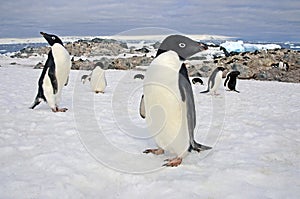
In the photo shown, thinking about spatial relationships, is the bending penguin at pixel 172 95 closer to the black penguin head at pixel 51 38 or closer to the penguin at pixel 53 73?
the penguin at pixel 53 73

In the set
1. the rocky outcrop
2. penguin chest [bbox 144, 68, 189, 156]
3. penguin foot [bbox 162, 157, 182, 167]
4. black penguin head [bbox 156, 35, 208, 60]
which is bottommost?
the rocky outcrop

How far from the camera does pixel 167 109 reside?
2.91 metres

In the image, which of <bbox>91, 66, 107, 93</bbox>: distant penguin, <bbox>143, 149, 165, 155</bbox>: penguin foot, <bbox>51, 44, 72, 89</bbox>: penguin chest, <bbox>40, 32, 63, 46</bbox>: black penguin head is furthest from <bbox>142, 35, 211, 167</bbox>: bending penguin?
<bbox>91, 66, 107, 93</bbox>: distant penguin

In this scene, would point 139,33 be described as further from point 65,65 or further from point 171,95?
point 65,65

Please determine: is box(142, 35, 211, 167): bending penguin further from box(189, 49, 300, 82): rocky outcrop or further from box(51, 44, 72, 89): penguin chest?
box(189, 49, 300, 82): rocky outcrop

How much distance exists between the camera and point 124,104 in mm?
6109

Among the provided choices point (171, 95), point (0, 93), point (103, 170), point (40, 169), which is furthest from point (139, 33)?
point (0, 93)

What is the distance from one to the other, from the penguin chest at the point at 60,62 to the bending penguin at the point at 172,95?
8.31 feet

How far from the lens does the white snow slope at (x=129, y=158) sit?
7.95 feet

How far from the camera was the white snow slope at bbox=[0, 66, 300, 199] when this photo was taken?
242 cm

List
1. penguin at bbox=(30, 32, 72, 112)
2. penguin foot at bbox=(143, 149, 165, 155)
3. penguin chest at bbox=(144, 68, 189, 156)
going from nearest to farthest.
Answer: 1. penguin chest at bbox=(144, 68, 189, 156)
2. penguin foot at bbox=(143, 149, 165, 155)
3. penguin at bbox=(30, 32, 72, 112)

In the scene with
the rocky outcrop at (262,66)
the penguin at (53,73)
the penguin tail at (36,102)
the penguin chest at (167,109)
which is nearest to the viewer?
the penguin chest at (167,109)

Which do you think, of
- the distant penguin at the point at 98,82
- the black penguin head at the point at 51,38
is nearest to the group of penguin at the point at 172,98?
the black penguin head at the point at 51,38

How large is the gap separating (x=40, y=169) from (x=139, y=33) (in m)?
1.46
